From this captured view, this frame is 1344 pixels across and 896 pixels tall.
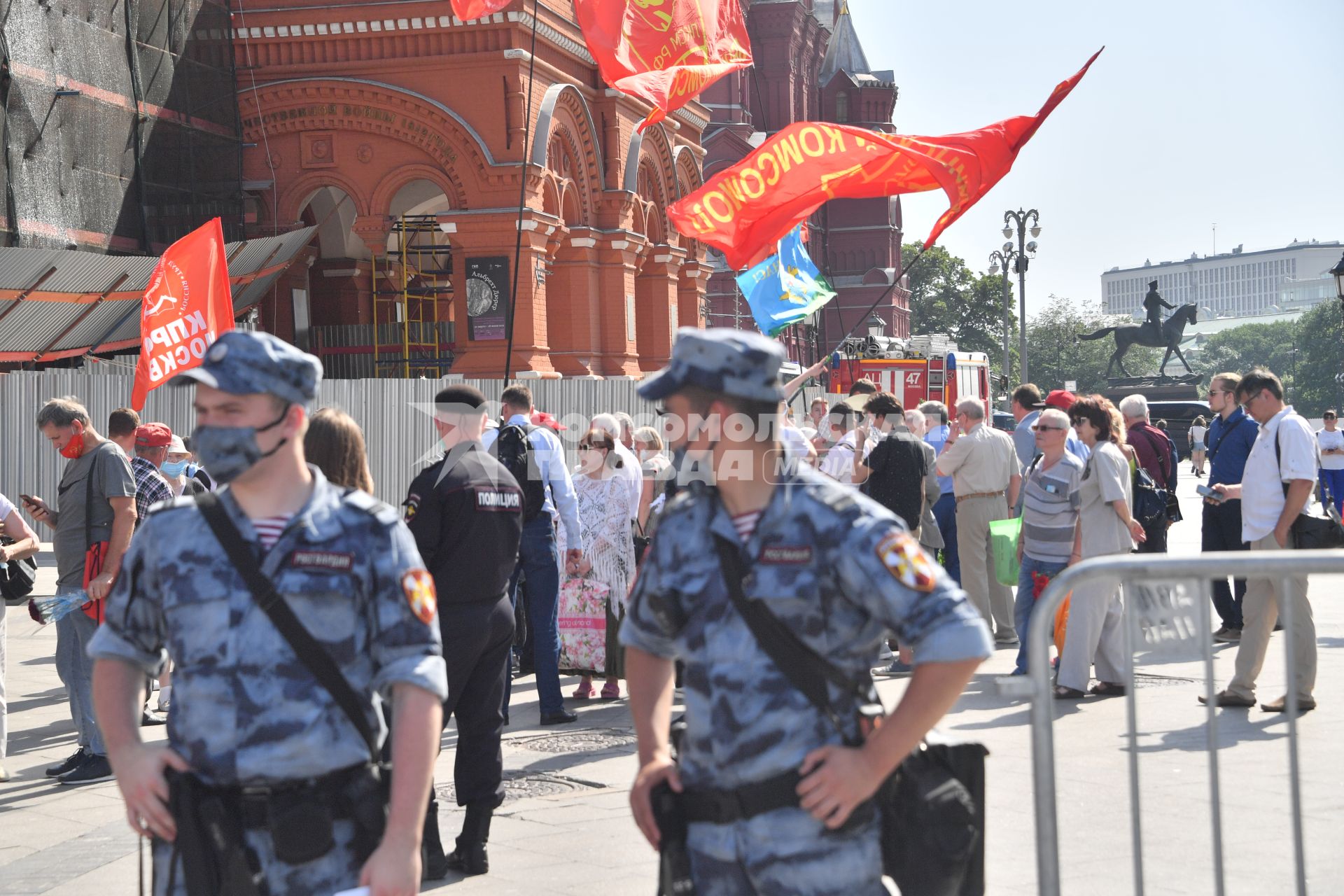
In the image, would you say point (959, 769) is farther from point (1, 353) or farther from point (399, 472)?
point (1, 353)

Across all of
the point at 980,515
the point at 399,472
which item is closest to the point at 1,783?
the point at 980,515

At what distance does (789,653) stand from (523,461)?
581 cm

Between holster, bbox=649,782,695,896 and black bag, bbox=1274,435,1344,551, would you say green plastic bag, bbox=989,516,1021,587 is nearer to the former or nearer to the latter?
black bag, bbox=1274,435,1344,551

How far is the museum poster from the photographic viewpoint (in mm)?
23609

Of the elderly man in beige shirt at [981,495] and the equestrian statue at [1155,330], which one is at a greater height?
the equestrian statue at [1155,330]

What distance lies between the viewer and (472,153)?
2334 cm

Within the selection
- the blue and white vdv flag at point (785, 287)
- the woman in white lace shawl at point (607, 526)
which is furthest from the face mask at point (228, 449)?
the blue and white vdv flag at point (785, 287)

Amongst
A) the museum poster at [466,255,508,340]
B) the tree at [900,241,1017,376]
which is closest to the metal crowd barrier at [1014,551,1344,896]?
the museum poster at [466,255,508,340]

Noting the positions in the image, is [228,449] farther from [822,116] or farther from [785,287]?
[822,116]

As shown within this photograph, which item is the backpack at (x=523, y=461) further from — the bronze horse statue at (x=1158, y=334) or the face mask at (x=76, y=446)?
the bronze horse statue at (x=1158, y=334)

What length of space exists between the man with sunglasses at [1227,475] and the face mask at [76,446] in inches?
286

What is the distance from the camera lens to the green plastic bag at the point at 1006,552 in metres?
10.5

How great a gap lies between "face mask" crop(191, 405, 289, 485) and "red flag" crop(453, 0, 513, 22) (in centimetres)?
1211

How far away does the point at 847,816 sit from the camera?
2.81 meters
